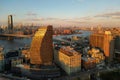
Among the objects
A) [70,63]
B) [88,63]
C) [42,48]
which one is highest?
[42,48]

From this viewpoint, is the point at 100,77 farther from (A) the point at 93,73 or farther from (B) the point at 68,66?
(B) the point at 68,66

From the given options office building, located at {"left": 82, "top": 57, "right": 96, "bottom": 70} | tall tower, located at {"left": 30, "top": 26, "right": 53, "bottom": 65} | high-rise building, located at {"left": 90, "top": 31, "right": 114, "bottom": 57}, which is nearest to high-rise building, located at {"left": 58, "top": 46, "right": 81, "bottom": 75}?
office building, located at {"left": 82, "top": 57, "right": 96, "bottom": 70}

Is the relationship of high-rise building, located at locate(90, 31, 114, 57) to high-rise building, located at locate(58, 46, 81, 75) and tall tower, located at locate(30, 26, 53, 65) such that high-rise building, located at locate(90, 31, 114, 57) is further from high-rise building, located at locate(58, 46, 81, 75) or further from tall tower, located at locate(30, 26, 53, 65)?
tall tower, located at locate(30, 26, 53, 65)

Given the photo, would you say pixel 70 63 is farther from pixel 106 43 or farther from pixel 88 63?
A: pixel 106 43

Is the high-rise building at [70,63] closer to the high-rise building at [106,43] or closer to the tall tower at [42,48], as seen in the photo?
the tall tower at [42,48]

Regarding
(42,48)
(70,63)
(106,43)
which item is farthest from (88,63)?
(106,43)

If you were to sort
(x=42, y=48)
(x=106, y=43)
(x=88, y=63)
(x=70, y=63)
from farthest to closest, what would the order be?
(x=106, y=43) → (x=88, y=63) → (x=42, y=48) → (x=70, y=63)

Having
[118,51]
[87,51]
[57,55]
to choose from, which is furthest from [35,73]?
[118,51]

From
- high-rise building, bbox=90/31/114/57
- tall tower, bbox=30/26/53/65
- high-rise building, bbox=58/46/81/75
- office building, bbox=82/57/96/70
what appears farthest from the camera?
high-rise building, bbox=90/31/114/57

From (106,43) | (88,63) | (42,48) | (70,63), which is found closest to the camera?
(70,63)

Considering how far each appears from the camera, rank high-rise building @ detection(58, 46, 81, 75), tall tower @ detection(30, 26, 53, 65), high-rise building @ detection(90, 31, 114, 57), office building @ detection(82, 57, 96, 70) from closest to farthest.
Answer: high-rise building @ detection(58, 46, 81, 75)
tall tower @ detection(30, 26, 53, 65)
office building @ detection(82, 57, 96, 70)
high-rise building @ detection(90, 31, 114, 57)
